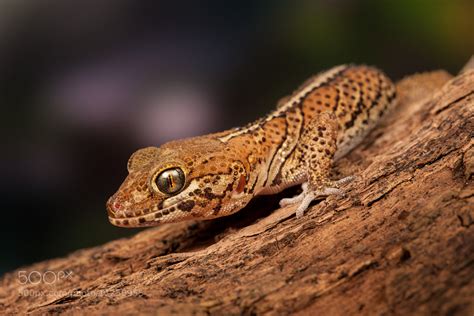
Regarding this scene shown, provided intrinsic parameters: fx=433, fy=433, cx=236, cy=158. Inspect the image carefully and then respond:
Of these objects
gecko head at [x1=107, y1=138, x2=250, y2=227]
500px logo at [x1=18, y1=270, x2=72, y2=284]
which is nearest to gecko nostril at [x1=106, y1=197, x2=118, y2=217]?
gecko head at [x1=107, y1=138, x2=250, y2=227]

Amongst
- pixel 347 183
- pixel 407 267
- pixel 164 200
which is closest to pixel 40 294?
pixel 164 200

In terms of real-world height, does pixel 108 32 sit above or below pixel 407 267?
above

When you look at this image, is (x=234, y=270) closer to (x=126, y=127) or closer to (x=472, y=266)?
(x=472, y=266)

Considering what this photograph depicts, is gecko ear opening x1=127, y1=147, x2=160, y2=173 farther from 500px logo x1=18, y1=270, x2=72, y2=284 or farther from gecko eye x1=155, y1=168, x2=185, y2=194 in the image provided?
500px logo x1=18, y1=270, x2=72, y2=284

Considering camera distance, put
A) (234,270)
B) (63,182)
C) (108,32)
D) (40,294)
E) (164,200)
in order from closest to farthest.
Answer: (234,270), (164,200), (40,294), (108,32), (63,182)

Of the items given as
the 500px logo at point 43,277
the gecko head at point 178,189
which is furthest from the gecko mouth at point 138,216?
the 500px logo at point 43,277

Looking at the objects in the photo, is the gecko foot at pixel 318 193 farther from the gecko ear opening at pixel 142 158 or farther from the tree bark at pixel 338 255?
the gecko ear opening at pixel 142 158

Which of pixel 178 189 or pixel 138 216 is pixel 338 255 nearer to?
pixel 178 189
